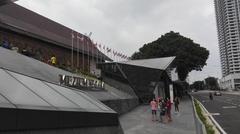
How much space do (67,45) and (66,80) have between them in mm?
21910

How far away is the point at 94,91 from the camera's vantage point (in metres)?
24.1

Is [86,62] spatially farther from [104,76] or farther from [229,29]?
[229,29]

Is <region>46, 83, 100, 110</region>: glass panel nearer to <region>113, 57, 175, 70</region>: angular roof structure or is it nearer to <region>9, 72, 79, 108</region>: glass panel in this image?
<region>9, 72, 79, 108</region>: glass panel

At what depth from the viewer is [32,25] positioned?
38.8 m

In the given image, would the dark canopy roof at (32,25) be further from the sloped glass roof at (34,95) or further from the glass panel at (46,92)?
the glass panel at (46,92)

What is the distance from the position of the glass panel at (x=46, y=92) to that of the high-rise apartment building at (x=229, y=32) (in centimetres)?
9500

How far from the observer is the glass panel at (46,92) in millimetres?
9539

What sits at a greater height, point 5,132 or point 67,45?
point 67,45

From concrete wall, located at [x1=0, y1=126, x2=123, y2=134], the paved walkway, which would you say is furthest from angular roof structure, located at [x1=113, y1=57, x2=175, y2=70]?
concrete wall, located at [x1=0, y1=126, x2=123, y2=134]

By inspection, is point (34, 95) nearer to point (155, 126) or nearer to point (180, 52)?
point (155, 126)

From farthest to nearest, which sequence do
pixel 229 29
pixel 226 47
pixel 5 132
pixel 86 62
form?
pixel 226 47
pixel 229 29
pixel 86 62
pixel 5 132

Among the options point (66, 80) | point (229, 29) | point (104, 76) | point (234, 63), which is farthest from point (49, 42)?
point (234, 63)

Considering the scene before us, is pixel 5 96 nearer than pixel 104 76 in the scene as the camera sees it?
Yes

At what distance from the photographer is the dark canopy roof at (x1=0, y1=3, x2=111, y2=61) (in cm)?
3228
